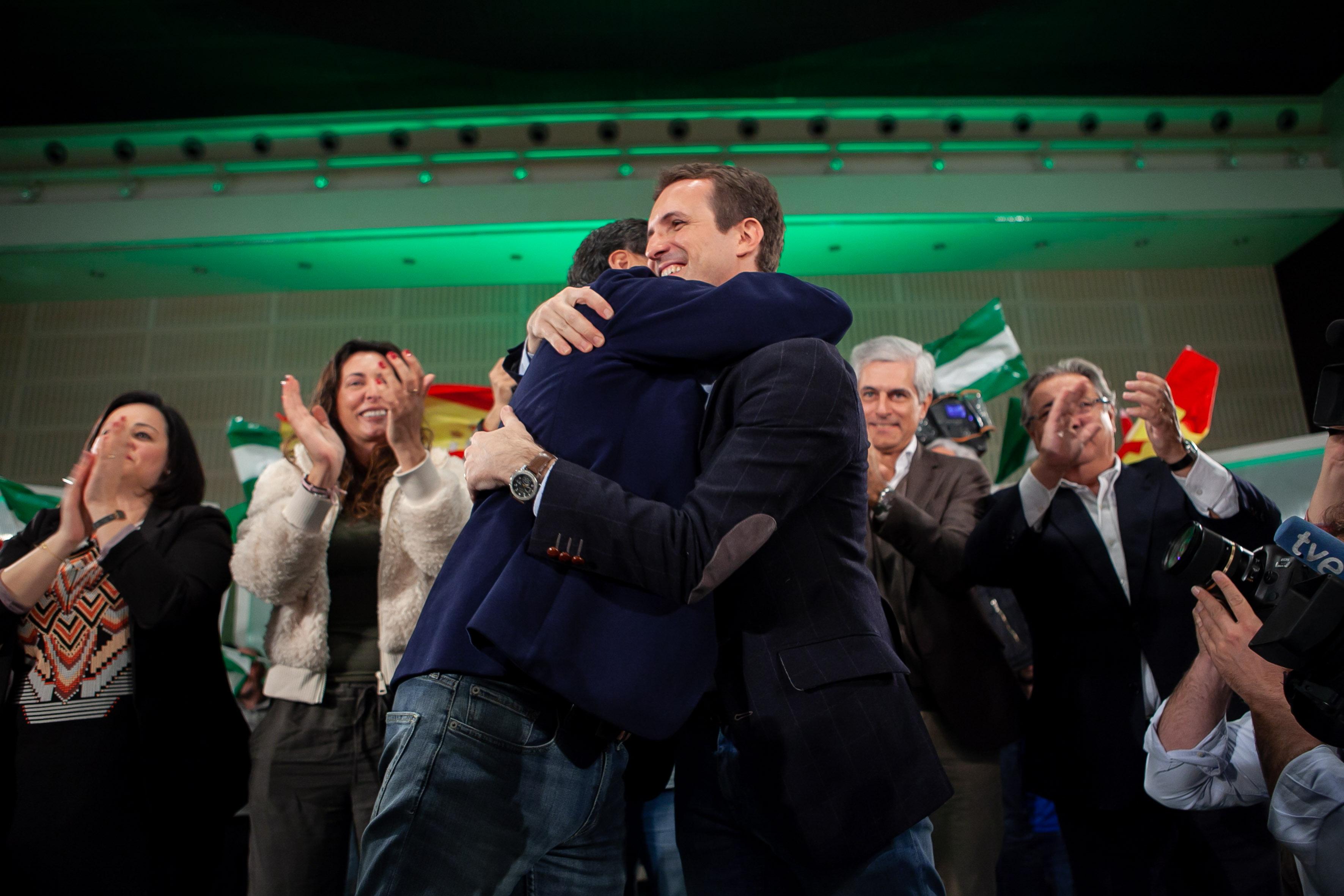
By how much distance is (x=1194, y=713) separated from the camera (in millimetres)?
1600

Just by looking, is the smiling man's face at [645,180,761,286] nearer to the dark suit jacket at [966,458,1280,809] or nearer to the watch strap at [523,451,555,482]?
the watch strap at [523,451,555,482]

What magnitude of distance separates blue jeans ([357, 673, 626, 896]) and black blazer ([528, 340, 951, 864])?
0.62ft

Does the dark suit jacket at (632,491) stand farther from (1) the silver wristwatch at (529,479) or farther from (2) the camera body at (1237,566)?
(2) the camera body at (1237,566)

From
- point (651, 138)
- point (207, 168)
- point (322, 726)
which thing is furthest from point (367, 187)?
point (322, 726)

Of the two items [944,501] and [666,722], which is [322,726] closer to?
[666,722]

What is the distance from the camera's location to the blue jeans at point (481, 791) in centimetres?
103

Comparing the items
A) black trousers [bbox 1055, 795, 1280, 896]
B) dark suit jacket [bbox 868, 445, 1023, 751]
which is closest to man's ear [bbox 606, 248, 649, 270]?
dark suit jacket [bbox 868, 445, 1023, 751]

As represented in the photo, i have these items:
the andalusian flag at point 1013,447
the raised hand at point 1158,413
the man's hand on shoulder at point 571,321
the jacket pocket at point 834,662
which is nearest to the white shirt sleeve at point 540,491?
the man's hand on shoulder at point 571,321

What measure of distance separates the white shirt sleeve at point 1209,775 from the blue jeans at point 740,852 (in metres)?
0.57

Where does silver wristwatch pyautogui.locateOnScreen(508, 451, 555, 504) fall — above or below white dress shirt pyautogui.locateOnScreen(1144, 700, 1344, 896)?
above

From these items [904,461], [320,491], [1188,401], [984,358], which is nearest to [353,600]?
[320,491]

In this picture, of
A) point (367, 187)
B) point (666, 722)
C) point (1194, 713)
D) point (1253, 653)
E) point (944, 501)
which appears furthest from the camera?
point (367, 187)

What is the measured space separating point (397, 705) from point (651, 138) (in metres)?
5.74

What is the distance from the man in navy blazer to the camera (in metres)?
1.06
